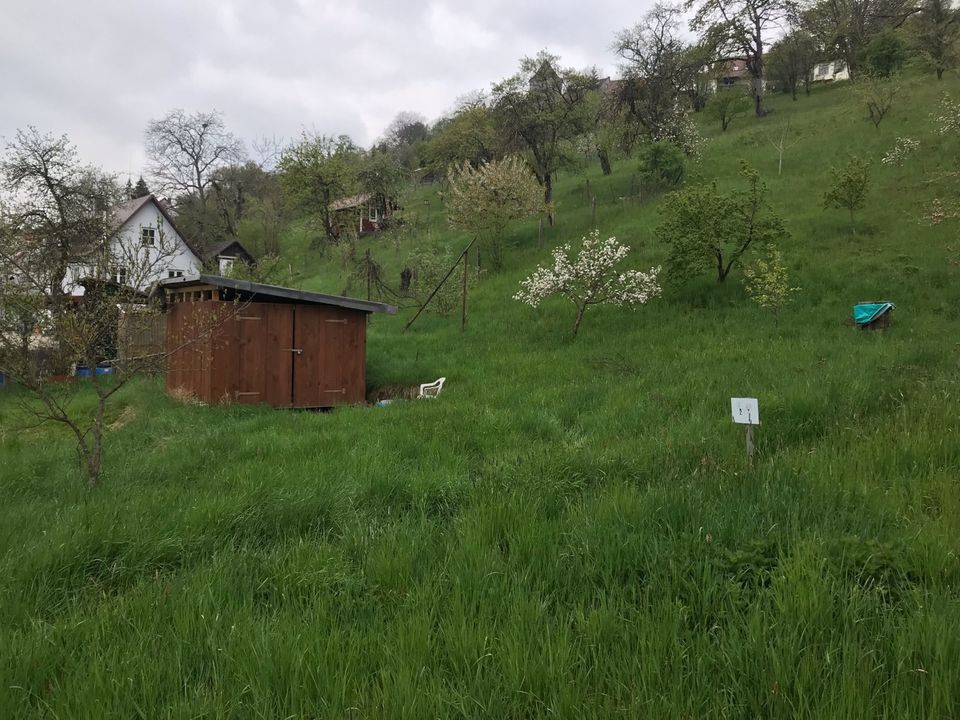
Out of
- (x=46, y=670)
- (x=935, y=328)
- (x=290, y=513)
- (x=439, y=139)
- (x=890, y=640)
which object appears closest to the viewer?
(x=890, y=640)

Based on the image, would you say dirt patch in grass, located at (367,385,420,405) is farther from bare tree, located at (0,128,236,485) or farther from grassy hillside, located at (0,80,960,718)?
bare tree, located at (0,128,236,485)

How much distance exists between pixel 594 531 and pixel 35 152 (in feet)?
86.7

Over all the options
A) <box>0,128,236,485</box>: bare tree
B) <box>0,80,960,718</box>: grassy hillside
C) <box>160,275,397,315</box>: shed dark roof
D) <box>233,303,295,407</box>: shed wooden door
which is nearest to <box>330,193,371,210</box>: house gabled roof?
<box>160,275,397,315</box>: shed dark roof

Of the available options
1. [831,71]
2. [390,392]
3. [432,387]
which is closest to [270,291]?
[390,392]

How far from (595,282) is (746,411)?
1023 cm

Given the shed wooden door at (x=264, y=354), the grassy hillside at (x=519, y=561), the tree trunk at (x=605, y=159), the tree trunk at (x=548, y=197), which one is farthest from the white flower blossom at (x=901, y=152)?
the shed wooden door at (x=264, y=354)

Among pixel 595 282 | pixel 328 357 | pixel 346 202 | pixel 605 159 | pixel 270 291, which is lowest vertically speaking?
pixel 328 357

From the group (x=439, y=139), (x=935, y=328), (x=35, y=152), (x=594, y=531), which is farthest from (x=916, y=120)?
(x=35, y=152)

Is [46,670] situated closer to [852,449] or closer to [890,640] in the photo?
[890,640]

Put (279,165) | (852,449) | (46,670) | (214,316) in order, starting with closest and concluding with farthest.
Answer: (46,670), (852,449), (214,316), (279,165)

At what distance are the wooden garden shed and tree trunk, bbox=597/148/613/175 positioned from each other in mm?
22063

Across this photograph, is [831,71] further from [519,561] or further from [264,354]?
[519,561]

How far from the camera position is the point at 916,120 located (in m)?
23.7

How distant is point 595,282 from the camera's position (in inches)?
559
